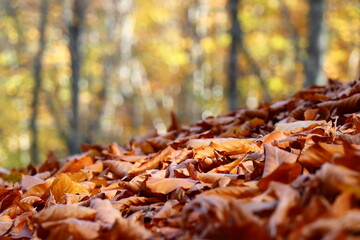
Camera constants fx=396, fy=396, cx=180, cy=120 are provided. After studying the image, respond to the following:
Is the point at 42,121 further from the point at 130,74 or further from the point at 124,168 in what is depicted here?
the point at 124,168

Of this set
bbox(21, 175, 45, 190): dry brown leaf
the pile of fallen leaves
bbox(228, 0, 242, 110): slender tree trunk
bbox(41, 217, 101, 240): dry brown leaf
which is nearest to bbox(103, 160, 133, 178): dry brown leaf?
the pile of fallen leaves

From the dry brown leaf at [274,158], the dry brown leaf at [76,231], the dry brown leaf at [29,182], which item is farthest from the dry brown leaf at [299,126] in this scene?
the dry brown leaf at [29,182]

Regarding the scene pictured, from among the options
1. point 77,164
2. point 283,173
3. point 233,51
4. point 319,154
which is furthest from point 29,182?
point 233,51

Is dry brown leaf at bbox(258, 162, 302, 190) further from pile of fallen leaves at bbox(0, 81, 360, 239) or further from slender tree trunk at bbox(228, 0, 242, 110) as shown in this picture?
slender tree trunk at bbox(228, 0, 242, 110)

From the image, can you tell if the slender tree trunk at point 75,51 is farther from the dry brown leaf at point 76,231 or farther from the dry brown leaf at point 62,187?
the dry brown leaf at point 76,231

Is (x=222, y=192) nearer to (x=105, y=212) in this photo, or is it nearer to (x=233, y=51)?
(x=105, y=212)
